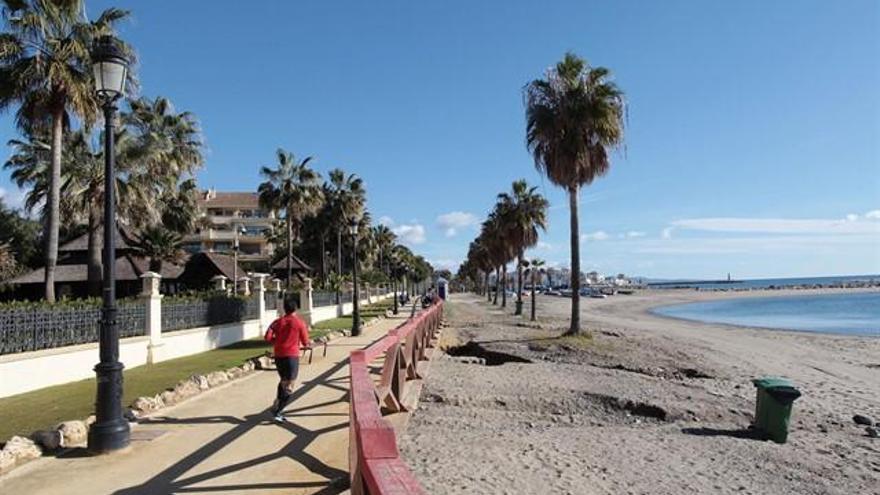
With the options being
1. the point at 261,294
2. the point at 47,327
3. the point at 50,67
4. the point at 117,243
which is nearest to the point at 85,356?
the point at 47,327

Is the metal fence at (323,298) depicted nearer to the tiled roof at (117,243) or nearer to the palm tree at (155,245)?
the palm tree at (155,245)

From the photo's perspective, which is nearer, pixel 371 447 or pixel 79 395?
pixel 371 447

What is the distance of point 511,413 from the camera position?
468 inches

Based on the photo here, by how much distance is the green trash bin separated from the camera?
1055 centimetres

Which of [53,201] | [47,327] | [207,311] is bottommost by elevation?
[207,311]

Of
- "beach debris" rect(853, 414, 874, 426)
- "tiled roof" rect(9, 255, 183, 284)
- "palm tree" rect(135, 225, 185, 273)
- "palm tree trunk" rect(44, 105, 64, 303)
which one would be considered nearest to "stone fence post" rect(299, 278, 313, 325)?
"tiled roof" rect(9, 255, 183, 284)

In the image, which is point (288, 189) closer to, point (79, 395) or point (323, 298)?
point (323, 298)

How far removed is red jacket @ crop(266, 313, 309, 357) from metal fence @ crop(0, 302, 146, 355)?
151 inches

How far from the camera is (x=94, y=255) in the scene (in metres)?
24.3

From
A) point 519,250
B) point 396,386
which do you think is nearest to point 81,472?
point 396,386

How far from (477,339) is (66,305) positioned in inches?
602

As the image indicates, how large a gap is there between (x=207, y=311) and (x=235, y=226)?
225ft

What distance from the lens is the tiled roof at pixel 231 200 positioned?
308ft

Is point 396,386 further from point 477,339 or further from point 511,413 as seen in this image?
point 477,339
